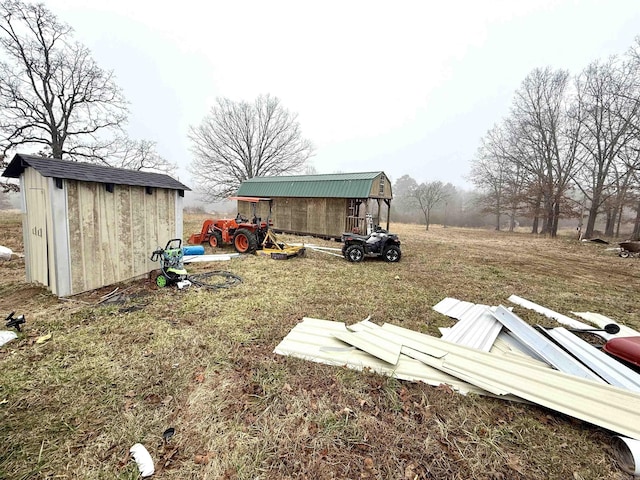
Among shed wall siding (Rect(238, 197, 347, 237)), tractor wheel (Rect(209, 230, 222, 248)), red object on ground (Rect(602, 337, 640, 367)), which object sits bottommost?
red object on ground (Rect(602, 337, 640, 367))

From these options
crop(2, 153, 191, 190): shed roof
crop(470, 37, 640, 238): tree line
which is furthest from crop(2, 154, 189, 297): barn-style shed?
crop(470, 37, 640, 238): tree line

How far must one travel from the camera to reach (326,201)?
13.6m

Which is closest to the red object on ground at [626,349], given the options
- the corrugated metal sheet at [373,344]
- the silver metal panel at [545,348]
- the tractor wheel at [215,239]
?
the silver metal panel at [545,348]

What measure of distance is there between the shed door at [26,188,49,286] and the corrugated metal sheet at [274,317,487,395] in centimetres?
492

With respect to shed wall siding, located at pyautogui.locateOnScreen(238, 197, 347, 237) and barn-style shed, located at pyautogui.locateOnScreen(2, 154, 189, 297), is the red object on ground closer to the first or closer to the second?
barn-style shed, located at pyautogui.locateOnScreen(2, 154, 189, 297)

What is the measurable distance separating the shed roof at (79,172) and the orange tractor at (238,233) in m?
3.00

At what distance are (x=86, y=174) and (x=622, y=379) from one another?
807 centimetres

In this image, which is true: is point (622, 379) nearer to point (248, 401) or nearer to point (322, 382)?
point (322, 382)

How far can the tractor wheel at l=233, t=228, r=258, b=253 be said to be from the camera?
8.56m

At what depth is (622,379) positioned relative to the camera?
254 centimetres

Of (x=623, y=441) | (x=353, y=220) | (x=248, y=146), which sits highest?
(x=248, y=146)

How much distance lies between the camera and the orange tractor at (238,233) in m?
8.68

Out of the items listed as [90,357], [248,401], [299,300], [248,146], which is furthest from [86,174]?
[248,146]

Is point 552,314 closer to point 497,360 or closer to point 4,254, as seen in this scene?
point 497,360
